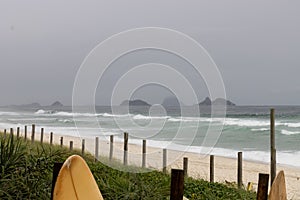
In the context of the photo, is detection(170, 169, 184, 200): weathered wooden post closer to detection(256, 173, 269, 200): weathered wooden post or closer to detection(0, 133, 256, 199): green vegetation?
detection(256, 173, 269, 200): weathered wooden post

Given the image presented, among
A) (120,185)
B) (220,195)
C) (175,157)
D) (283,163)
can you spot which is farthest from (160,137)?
(120,185)

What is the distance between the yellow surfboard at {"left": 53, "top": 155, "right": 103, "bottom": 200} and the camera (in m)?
2.05

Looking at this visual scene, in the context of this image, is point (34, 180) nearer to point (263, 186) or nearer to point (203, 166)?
point (263, 186)

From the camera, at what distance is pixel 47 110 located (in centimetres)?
7775

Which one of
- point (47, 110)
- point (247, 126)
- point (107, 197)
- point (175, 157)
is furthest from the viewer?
point (47, 110)

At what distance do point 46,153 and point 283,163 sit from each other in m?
21.7

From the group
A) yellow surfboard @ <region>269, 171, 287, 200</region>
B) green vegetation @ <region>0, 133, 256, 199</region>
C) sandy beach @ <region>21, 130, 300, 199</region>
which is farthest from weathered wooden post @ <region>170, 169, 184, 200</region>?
sandy beach @ <region>21, 130, 300, 199</region>

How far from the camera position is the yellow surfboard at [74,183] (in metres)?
2.05

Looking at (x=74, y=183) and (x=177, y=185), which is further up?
(x=74, y=183)

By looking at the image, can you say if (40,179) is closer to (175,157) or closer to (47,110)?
(175,157)

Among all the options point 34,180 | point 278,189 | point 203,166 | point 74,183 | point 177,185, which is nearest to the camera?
point 74,183

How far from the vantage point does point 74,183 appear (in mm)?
2104

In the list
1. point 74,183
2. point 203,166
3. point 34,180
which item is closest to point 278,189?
point 74,183

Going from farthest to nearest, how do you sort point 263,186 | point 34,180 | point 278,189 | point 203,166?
point 203,166 → point 34,180 → point 263,186 → point 278,189
